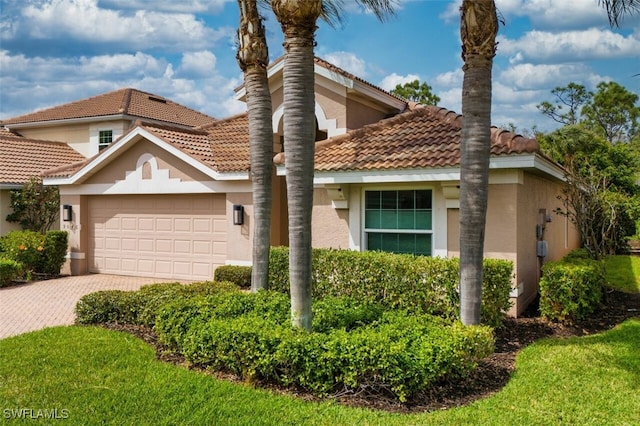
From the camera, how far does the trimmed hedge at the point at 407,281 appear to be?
8609 mm

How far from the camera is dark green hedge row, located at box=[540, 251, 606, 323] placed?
31.0ft

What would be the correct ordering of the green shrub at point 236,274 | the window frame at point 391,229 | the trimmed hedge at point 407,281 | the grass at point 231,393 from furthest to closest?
1. the green shrub at point 236,274
2. the window frame at point 391,229
3. the trimmed hedge at point 407,281
4. the grass at point 231,393

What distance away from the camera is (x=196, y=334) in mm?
6879

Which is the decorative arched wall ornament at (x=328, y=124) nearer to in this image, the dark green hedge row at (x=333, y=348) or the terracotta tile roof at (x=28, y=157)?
the dark green hedge row at (x=333, y=348)

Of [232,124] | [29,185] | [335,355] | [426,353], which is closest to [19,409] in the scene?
[335,355]

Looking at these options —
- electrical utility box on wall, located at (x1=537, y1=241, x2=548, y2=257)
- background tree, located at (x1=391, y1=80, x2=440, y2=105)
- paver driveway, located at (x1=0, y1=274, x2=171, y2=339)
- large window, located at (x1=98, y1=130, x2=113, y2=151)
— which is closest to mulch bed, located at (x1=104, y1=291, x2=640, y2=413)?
electrical utility box on wall, located at (x1=537, y1=241, x2=548, y2=257)

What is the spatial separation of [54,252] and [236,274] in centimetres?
707

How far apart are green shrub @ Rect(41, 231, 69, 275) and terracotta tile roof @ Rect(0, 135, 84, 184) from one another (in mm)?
4805

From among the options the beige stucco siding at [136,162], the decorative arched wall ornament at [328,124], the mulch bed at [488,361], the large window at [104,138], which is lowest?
the mulch bed at [488,361]

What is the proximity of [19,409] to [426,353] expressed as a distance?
457 centimetres

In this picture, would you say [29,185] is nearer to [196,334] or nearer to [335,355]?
[196,334]

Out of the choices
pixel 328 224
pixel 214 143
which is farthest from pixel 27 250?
pixel 328 224

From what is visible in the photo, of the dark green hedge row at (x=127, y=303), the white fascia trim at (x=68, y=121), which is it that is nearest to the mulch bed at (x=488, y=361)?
the dark green hedge row at (x=127, y=303)

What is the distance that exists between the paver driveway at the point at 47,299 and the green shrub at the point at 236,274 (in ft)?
8.39
